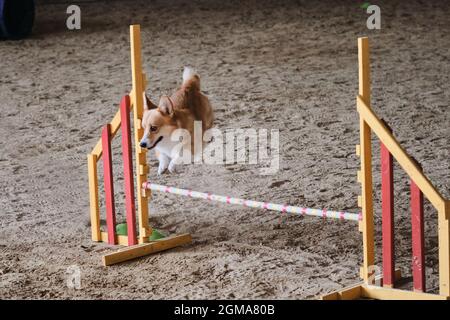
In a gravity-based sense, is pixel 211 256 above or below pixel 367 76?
below

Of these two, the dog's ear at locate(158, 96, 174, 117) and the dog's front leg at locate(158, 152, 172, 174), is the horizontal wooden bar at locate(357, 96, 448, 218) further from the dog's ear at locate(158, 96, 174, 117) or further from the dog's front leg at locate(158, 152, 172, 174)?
the dog's front leg at locate(158, 152, 172, 174)

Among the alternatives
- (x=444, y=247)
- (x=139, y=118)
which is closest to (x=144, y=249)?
(x=139, y=118)

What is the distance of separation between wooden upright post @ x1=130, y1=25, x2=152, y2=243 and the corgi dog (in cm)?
2

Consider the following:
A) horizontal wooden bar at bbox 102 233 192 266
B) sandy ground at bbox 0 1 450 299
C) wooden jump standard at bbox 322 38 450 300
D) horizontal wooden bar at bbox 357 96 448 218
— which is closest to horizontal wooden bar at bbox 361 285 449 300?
wooden jump standard at bbox 322 38 450 300

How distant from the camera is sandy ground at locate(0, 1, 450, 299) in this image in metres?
3.34

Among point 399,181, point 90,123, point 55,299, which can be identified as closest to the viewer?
point 55,299

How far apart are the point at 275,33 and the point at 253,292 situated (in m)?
5.45

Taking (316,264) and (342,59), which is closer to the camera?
(316,264)

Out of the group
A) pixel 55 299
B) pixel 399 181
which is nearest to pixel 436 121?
pixel 399 181

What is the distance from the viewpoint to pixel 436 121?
5.39 metres

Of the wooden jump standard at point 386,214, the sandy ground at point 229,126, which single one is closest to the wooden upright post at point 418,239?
the wooden jump standard at point 386,214

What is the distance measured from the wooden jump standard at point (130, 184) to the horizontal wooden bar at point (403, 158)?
A: 3.09ft

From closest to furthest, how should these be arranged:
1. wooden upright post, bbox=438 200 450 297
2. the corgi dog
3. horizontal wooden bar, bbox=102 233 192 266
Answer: wooden upright post, bbox=438 200 450 297 < horizontal wooden bar, bbox=102 233 192 266 < the corgi dog
